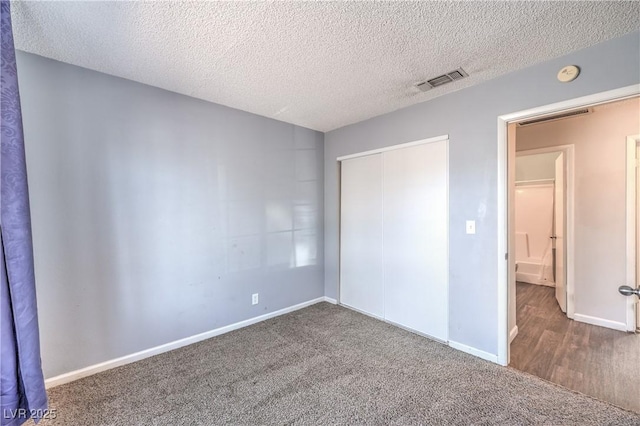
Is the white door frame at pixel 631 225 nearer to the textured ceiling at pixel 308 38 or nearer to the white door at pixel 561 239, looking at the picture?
the white door at pixel 561 239

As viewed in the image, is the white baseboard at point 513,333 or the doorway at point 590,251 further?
the white baseboard at point 513,333

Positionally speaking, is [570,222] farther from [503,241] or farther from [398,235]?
[398,235]

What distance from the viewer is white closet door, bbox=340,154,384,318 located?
3.30 metres

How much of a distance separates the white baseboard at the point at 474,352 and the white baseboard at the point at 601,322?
5.68 feet

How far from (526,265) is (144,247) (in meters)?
5.85

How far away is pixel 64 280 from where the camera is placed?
2045mm

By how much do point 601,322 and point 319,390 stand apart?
3.27 metres

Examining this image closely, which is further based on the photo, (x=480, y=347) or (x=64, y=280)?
(x=480, y=347)

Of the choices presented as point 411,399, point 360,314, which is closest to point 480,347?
point 411,399

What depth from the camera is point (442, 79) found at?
2.31m

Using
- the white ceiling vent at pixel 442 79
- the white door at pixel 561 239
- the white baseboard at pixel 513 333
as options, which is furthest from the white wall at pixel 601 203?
the white ceiling vent at pixel 442 79

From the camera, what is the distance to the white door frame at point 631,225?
9.28 ft

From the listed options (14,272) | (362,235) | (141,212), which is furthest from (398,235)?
(14,272)

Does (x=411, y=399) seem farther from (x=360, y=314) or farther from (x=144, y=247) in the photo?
(x=144, y=247)
